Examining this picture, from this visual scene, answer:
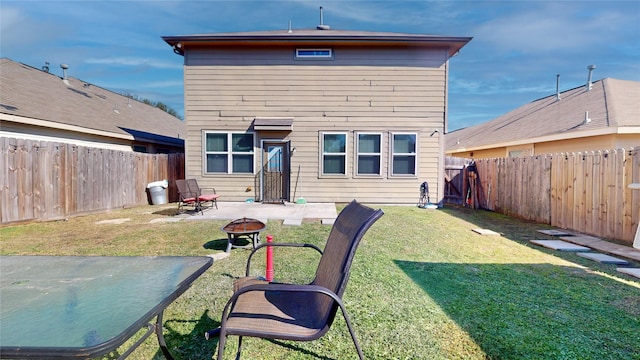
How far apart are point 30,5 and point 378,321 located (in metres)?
14.5

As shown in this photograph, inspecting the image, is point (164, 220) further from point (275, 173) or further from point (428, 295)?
point (428, 295)

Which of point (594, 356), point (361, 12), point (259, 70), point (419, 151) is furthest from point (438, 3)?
point (594, 356)

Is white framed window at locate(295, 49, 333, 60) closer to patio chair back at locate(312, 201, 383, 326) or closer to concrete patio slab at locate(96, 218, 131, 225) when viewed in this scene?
concrete patio slab at locate(96, 218, 131, 225)

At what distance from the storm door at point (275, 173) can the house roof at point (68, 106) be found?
18.9 ft

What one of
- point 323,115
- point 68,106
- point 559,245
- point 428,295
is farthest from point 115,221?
point 559,245

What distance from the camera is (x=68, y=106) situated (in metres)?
10.5

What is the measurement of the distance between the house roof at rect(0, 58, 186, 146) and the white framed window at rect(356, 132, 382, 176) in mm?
8905

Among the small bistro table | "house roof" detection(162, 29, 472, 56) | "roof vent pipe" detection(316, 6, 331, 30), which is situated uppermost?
"roof vent pipe" detection(316, 6, 331, 30)

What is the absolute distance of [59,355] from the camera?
3.29 ft

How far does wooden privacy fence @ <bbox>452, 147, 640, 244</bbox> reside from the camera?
5.29m

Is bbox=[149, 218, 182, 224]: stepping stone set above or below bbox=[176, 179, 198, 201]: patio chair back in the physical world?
below

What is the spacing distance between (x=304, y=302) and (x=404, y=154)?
8.84m

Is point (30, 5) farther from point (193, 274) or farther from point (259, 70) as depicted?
point (193, 274)

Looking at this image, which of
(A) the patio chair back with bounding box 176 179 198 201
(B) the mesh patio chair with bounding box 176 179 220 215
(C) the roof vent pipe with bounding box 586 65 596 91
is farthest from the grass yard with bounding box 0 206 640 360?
(C) the roof vent pipe with bounding box 586 65 596 91
